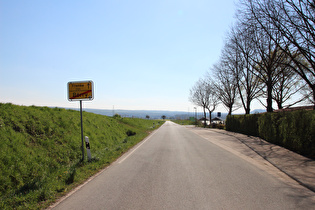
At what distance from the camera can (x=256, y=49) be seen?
75.0 ft

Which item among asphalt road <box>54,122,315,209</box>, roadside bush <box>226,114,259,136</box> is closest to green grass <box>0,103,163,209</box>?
asphalt road <box>54,122,315,209</box>

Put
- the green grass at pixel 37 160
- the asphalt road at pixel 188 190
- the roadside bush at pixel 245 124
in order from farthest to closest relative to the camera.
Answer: the roadside bush at pixel 245 124
the green grass at pixel 37 160
the asphalt road at pixel 188 190

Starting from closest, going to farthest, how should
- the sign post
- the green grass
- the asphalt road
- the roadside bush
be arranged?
the asphalt road → the green grass → the sign post → the roadside bush

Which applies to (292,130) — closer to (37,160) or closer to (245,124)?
(37,160)

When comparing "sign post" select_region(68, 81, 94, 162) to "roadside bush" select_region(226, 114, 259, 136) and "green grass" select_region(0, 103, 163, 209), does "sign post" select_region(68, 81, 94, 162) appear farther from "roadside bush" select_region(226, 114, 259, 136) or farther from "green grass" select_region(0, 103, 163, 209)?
"roadside bush" select_region(226, 114, 259, 136)

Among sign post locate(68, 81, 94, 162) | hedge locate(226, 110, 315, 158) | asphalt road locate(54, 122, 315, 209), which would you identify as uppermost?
sign post locate(68, 81, 94, 162)

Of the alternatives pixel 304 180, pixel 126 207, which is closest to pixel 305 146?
pixel 304 180

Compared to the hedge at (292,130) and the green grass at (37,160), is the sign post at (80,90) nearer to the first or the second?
the green grass at (37,160)

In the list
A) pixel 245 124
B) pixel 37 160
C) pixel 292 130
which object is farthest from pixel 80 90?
pixel 245 124

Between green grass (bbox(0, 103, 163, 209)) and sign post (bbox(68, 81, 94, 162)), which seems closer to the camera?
green grass (bbox(0, 103, 163, 209))

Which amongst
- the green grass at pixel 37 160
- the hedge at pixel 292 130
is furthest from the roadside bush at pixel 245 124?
the green grass at pixel 37 160

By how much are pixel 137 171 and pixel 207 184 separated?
2547mm

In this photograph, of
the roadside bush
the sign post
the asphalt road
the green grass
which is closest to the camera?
the asphalt road

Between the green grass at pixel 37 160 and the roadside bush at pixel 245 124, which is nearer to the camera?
the green grass at pixel 37 160
